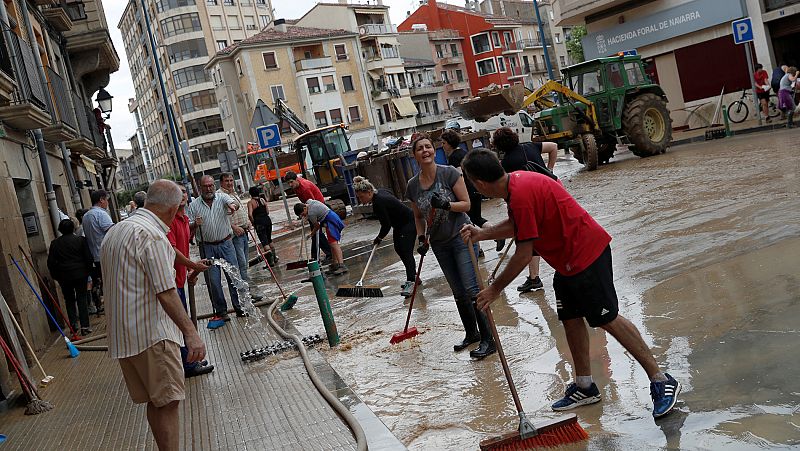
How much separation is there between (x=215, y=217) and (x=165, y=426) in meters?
5.77

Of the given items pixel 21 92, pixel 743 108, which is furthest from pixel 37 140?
pixel 743 108

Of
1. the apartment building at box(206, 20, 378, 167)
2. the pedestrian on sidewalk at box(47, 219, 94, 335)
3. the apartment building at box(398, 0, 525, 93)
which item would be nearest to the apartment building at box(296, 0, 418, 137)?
the apartment building at box(206, 20, 378, 167)

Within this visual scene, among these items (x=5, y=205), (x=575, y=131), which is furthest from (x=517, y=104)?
(x=5, y=205)

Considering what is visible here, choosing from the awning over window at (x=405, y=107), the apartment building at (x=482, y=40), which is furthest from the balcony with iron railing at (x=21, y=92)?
the apartment building at (x=482, y=40)

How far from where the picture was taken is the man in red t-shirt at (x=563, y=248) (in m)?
4.51

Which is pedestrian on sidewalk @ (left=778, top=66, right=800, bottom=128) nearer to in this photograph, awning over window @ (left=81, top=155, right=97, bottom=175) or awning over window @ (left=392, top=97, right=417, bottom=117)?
awning over window @ (left=81, top=155, right=97, bottom=175)

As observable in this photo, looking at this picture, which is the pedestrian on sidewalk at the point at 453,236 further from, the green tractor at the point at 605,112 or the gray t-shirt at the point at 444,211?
the green tractor at the point at 605,112

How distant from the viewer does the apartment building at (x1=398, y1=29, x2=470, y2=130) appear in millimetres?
74875

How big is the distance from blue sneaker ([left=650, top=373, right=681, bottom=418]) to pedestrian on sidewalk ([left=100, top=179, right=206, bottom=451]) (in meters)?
2.59

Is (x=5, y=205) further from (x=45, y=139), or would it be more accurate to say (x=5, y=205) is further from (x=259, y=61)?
(x=259, y=61)

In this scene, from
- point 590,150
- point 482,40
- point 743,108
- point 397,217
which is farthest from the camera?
point 482,40

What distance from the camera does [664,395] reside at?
429 cm

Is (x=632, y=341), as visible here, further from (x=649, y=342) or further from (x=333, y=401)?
(x=333, y=401)

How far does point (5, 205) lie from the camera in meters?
10.8
